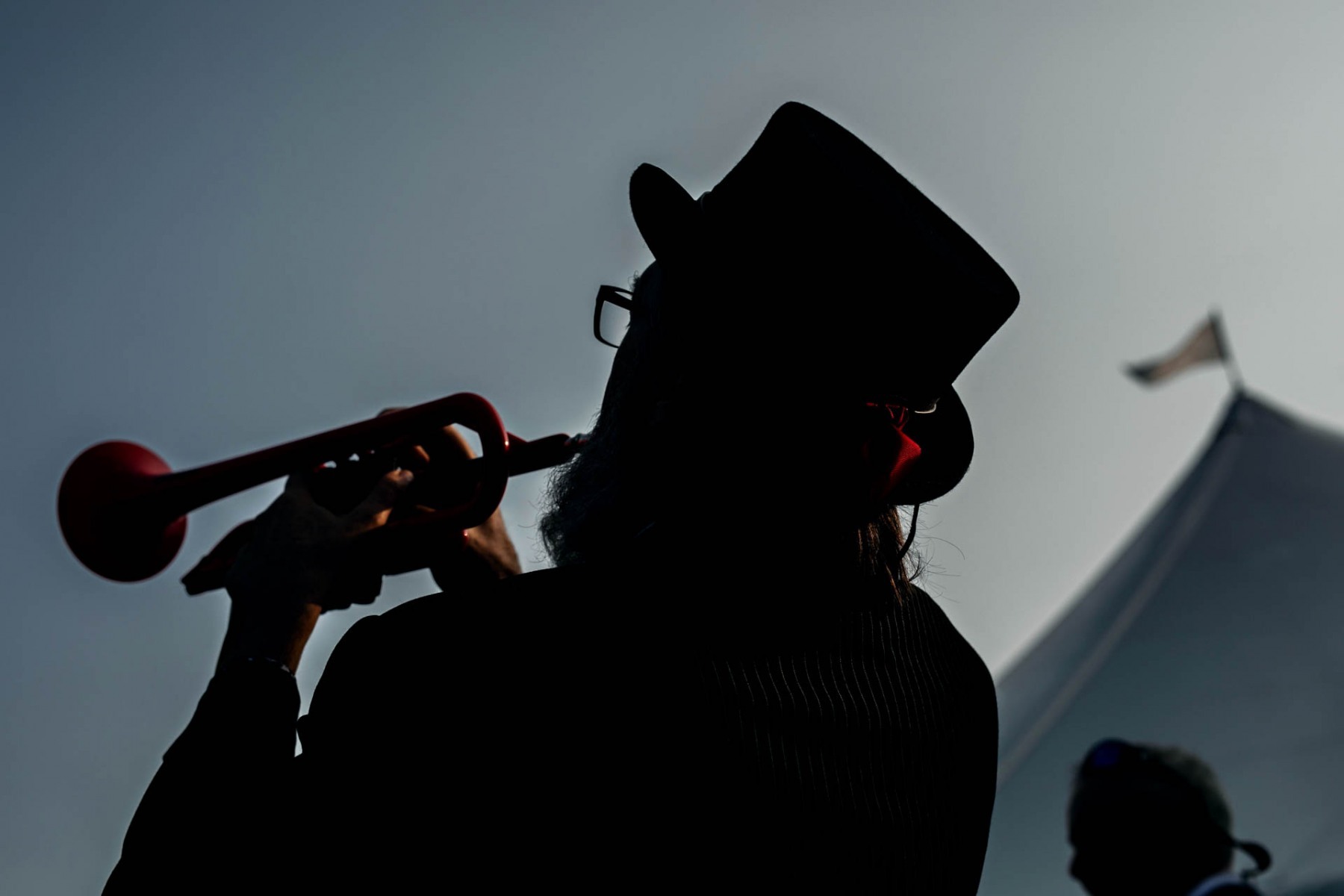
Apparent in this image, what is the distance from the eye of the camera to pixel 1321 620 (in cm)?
896

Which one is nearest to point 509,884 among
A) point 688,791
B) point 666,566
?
point 688,791

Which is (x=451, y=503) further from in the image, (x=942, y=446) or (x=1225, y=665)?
(x=1225, y=665)

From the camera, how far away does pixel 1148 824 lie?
220 centimetres

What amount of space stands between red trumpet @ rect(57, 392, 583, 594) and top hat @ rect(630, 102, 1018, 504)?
76cm

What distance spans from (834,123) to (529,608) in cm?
75

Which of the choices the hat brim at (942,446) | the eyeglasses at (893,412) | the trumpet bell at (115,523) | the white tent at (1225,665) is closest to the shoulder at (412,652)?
the eyeglasses at (893,412)

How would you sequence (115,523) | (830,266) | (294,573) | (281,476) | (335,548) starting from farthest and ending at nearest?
(115,523) < (281,476) < (335,548) < (294,573) < (830,266)

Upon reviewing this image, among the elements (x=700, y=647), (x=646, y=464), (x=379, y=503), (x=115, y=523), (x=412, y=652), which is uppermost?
(x=646, y=464)

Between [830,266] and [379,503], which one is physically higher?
[830,266]

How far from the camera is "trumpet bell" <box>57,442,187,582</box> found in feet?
8.04

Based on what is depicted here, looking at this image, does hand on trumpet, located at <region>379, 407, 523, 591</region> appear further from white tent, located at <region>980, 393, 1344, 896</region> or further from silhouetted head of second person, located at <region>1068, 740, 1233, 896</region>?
white tent, located at <region>980, 393, 1344, 896</region>

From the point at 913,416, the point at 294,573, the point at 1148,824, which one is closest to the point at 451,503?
the point at 294,573

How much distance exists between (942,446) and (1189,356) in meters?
12.1

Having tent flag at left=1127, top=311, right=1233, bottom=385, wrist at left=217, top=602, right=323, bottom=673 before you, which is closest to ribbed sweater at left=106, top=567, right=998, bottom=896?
wrist at left=217, top=602, right=323, bottom=673
